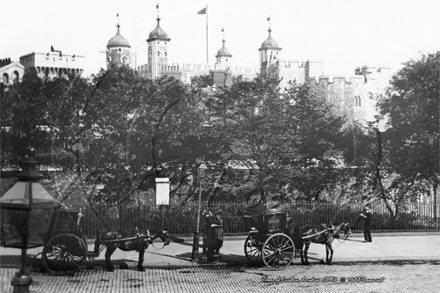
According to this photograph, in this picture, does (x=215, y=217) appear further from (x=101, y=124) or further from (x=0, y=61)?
(x=0, y=61)

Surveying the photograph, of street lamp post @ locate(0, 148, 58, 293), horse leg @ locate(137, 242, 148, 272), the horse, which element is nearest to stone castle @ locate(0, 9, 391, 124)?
horse leg @ locate(137, 242, 148, 272)

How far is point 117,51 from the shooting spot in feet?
62.1

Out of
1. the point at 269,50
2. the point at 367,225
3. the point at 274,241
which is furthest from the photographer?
the point at 269,50

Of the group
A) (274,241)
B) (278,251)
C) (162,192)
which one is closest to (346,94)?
(162,192)

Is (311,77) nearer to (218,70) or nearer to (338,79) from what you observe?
(338,79)

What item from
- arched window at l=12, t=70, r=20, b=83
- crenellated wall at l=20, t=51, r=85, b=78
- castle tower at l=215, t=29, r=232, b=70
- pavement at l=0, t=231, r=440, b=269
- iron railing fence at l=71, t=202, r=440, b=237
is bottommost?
pavement at l=0, t=231, r=440, b=269

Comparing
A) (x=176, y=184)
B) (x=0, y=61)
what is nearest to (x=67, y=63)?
(x=0, y=61)

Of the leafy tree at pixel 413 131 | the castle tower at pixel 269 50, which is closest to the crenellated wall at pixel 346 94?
the leafy tree at pixel 413 131

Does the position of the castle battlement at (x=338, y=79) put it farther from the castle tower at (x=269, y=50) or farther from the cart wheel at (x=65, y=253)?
the cart wheel at (x=65, y=253)

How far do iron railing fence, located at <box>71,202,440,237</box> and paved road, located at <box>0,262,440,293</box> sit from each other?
349 cm

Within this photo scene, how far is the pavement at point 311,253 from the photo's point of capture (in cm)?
1368

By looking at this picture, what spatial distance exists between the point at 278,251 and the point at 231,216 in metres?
5.22

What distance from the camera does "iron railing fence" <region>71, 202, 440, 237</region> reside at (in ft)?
56.7

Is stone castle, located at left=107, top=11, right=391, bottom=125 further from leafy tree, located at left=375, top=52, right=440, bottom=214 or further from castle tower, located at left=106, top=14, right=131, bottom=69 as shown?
leafy tree, located at left=375, top=52, right=440, bottom=214
